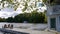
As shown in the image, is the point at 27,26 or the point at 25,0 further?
the point at 27,26

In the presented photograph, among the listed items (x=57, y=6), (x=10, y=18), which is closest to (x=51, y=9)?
(x=57, y=6)

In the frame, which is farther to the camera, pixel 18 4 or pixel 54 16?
pixel 54 16

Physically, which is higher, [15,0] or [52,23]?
[15,0]

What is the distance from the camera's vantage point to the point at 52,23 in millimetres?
23469

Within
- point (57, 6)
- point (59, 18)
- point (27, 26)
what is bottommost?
point (27, 26)

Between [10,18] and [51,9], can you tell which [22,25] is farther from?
[51,9]

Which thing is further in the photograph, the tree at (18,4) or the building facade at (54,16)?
the building facade at (54,16)

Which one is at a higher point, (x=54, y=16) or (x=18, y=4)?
(x=18, y=4)

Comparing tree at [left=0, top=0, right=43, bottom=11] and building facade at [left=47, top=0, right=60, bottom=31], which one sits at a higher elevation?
tree at [left=0, top=0, right=43, bottom=11]

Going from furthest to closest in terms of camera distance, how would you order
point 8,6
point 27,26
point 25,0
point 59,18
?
point 27,26 < point 59,18 < point 25,0 < point 8,6

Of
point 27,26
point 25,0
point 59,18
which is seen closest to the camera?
point 25,0

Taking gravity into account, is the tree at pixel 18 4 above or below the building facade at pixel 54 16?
above

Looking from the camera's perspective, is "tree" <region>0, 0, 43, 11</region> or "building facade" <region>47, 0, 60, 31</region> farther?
"building facade" <region>47, 0, 60, 31</region>

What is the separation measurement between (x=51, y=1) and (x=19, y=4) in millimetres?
10961
